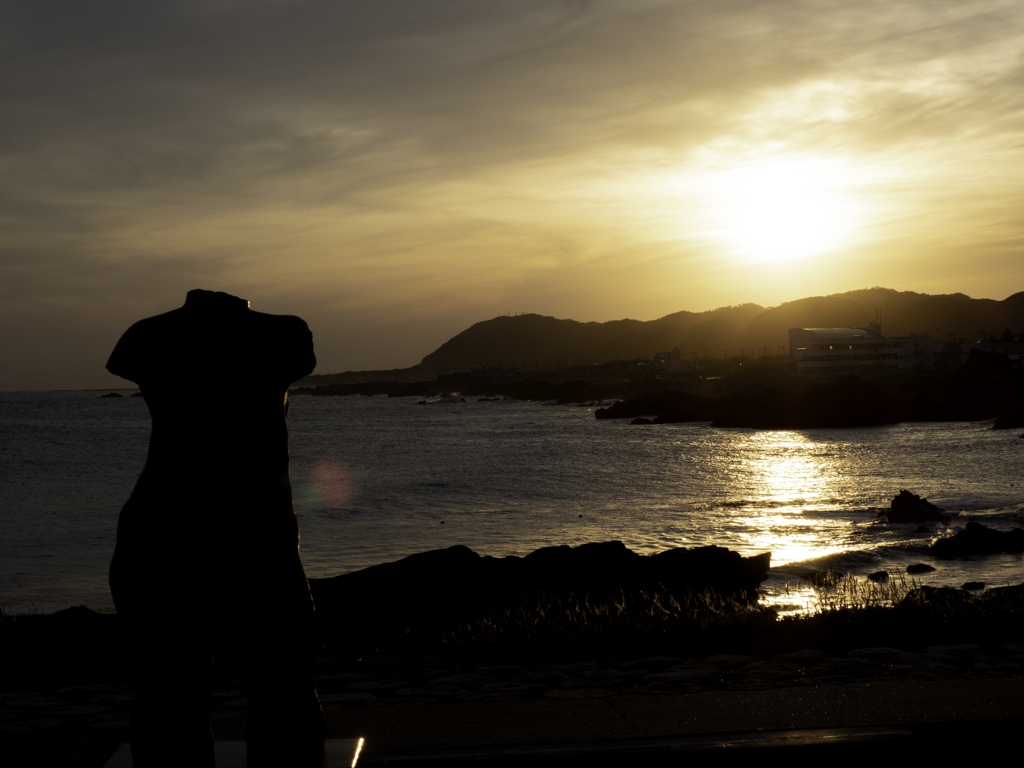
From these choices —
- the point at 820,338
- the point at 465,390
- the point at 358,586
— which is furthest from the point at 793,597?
the point at 465,390

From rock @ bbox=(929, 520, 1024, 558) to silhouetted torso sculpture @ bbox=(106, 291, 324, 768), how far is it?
47.3 ft

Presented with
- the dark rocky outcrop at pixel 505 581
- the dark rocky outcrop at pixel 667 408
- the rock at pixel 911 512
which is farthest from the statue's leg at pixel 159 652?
the dark rocky outcrop at pixel 667 408

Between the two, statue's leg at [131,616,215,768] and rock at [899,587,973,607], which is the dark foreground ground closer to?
rock at [899,587,973,607]

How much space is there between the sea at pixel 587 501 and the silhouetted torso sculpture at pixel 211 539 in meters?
7.99

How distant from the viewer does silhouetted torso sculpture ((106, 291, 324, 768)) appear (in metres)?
2.62

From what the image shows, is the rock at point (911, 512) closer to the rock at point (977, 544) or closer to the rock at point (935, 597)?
the rock at point (977, 544)

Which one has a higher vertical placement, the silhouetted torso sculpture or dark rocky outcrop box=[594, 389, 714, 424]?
the silhouetted torso sculpture

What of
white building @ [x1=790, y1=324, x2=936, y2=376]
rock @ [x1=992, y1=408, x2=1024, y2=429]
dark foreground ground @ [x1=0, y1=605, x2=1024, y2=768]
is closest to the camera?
dark foreground ground @ [x1=0, y1=605, x2=1024, y2=768]

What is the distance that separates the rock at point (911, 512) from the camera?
18266mm

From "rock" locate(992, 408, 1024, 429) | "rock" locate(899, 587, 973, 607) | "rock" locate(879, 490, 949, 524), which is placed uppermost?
"rock" locate(899, 587, 973, 607)

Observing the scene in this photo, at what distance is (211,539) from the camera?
2654 millimetres

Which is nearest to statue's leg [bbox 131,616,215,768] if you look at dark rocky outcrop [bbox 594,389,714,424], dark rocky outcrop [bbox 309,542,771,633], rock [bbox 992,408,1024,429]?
dark rocky outcrop [bbox 309,542,771,633]

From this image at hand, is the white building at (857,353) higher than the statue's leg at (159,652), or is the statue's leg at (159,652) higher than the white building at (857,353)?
the white building at (857,353)

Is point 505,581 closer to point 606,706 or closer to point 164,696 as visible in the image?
point 606,706
